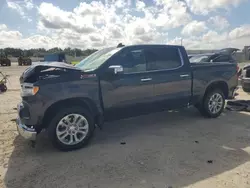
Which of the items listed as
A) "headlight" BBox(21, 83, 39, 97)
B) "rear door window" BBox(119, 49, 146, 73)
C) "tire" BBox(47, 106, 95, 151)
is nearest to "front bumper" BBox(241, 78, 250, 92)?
"rear door window" BBox(119, 49, 146, 73)

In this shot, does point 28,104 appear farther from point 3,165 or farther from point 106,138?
point 106,138

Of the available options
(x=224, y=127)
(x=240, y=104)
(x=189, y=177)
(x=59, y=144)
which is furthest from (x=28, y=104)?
(x=240, y=104)

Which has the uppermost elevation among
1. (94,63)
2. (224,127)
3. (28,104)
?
(94,63)

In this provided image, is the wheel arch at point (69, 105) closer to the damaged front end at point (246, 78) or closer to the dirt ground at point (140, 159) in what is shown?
the dirt ground at point (140, 159)

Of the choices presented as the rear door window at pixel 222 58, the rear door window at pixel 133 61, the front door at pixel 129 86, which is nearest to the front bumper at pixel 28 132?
the front door at pixel 129 86

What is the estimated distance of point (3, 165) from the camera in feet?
12.3

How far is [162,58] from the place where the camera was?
5277mm

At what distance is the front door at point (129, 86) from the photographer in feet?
14.8

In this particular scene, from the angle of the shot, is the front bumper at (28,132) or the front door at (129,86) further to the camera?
the front door at (129,86)

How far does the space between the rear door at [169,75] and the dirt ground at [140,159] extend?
66 cm

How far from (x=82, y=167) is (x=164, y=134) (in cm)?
204

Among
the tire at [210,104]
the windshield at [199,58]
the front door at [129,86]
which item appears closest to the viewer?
the front door at [129,86]

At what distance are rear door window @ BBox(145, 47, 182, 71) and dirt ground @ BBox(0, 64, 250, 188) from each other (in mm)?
1378

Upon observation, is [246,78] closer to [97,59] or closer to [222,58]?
[222,58]
